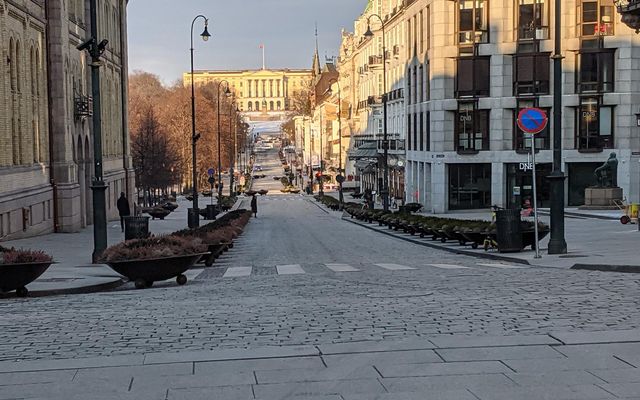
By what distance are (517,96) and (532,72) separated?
1784 mm

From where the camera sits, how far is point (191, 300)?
13.0 meters

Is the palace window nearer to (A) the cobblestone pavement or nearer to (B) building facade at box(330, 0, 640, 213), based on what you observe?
(B) building facade at box(330, 0, 640, 213)

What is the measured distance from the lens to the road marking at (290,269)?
61.7 ft

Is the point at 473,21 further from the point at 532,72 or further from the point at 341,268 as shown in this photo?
the point at 341,268

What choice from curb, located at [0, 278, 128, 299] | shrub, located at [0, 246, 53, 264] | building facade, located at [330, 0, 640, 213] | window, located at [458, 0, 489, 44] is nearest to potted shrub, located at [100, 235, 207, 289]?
curb, located at [0, 278, 128, 299]

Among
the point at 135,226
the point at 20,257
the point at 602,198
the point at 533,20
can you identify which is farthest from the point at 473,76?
the point at 20,257

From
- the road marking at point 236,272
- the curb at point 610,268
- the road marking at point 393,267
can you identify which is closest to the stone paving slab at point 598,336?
the curb at point 610,268

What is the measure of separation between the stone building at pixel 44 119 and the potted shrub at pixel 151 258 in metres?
15.5

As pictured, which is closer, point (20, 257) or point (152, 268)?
point (20, 257)

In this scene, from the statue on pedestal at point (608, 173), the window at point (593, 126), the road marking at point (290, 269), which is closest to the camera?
the road marking at point (290, 269)

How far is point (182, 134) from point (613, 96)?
223 feet

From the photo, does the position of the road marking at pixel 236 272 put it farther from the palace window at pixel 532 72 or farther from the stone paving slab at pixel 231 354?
the palace window at pixel 532 72

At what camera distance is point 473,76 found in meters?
55.1

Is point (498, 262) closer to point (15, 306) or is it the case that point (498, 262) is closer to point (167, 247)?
point (167, 247)
